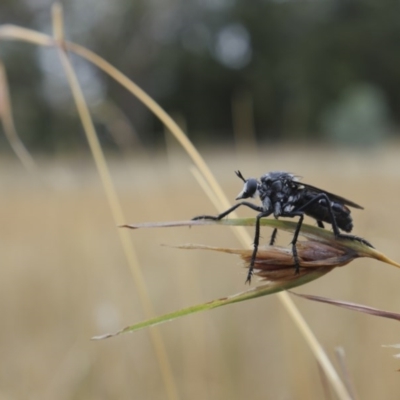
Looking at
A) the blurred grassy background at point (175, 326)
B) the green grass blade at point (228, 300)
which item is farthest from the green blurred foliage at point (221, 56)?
the green grass blade at point (228, 300)

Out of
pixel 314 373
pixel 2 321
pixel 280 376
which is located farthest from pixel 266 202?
pixel 2 321

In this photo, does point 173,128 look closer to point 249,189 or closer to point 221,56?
point 249,189

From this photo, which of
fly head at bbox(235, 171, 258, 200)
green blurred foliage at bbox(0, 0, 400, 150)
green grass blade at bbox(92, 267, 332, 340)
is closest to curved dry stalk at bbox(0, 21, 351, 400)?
fly head at bbox(235, 171, 258, 200)

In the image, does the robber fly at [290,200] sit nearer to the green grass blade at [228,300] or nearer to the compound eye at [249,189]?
the compound eye at [249,189]

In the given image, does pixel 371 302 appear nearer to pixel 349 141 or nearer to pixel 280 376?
pixel 280 376

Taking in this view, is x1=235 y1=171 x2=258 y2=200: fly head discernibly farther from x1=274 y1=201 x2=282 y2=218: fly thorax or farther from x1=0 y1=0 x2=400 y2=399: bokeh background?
x1=0 y1=0 x2=400 y2=399: bokeh background

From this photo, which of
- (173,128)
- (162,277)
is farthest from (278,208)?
(162,277)

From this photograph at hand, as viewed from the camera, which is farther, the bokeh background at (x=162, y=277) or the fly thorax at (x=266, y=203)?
the bokeh background at (x=162, y=277)

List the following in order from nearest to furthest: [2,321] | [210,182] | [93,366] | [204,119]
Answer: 1. [210,182]
2. [93,366]
3. [2,321]
4. [204,119]
